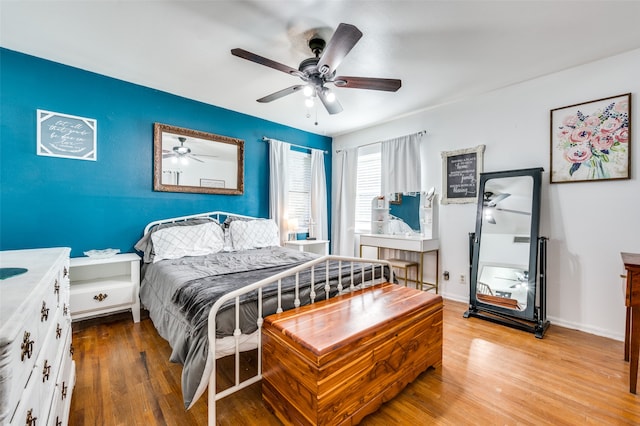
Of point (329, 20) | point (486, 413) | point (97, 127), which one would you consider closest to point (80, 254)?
point (97, 127)

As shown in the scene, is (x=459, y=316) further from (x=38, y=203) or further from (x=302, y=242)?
(x=38, y=203)

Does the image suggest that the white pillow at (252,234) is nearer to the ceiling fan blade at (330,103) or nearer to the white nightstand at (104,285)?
the white nightstand at (104,285)

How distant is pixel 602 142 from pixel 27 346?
159 inches

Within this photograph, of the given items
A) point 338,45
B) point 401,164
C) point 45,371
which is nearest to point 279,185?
point 401,164

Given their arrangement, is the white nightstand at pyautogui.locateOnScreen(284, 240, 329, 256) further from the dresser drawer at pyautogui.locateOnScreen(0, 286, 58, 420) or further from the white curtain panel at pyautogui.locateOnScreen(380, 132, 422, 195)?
the dresser drawer at pyautogui.locateOnScreen(0, 286, 58, 420)

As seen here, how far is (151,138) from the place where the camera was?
3.24m

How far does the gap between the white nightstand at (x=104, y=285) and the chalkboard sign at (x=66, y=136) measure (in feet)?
3.49

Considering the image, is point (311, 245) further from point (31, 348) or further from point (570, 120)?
point (31, 348)

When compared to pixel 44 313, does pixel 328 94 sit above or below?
above

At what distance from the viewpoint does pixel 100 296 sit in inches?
102

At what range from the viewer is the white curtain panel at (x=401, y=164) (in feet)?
12.7

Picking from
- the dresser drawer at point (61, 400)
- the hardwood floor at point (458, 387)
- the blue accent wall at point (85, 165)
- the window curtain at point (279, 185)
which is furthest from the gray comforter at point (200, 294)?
the window curtain at point (279, 185)

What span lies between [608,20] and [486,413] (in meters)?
2.88

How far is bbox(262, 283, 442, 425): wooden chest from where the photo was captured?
1332mm
